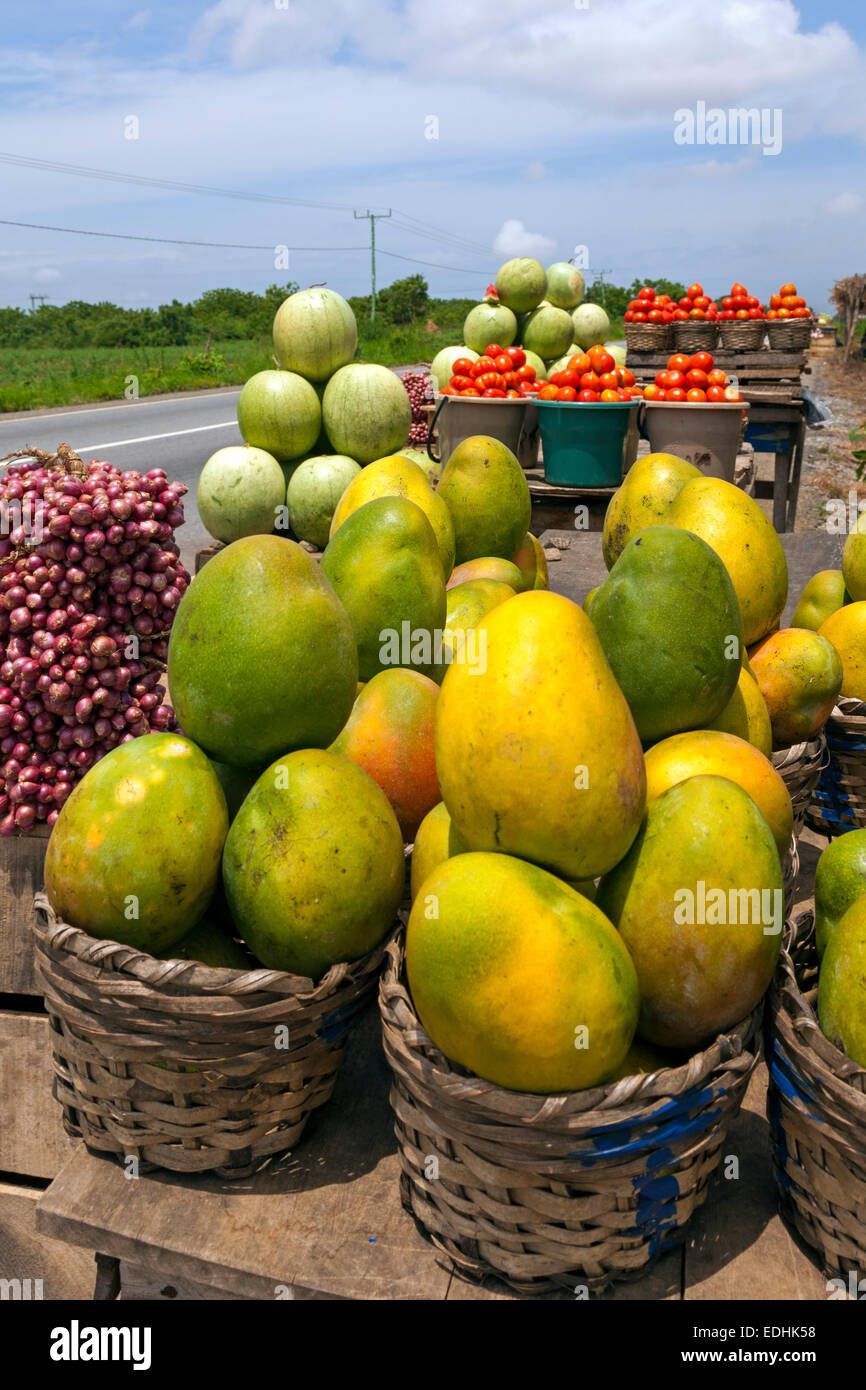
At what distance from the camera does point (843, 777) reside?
91.4 inches

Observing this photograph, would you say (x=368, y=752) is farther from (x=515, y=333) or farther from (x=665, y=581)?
(x=515, y=333)

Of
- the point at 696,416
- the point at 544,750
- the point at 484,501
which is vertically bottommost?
the point at 544,750

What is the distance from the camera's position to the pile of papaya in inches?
44.9

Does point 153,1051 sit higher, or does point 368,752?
point 368,752

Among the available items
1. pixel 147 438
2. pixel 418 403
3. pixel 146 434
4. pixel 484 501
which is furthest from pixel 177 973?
pixel 146 434

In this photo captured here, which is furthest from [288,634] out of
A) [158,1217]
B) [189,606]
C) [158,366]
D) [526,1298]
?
[158,366]

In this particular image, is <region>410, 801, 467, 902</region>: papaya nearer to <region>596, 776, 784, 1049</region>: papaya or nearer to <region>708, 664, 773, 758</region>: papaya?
<region>596, 776, 784, 1049</region>: papaya

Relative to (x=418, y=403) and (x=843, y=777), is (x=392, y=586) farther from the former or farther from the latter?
(x=418, y=403)

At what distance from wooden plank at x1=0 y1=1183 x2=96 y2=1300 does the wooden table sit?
1.67 feet

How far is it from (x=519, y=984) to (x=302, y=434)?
3842 millimetres

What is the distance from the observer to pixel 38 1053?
184 cm

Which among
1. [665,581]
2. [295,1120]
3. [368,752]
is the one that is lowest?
[295,1120]

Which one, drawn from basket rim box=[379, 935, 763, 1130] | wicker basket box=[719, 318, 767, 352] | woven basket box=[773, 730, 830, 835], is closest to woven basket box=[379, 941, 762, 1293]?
basket rim box=[379, 935, 763, 1130]
